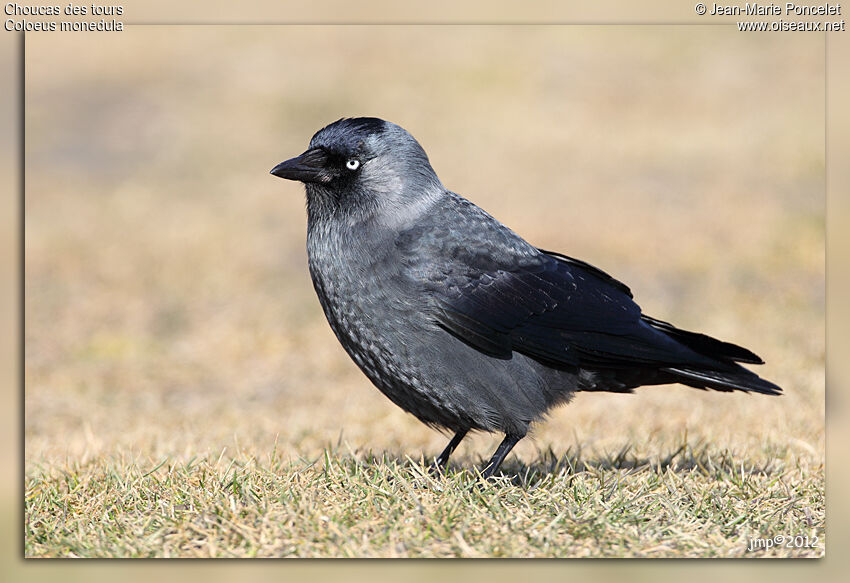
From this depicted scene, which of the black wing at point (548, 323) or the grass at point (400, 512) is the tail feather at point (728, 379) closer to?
the black wing at point (548, 323)

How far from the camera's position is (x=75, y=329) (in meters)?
8.05

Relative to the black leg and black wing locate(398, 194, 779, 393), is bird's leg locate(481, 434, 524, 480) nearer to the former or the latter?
the black leg

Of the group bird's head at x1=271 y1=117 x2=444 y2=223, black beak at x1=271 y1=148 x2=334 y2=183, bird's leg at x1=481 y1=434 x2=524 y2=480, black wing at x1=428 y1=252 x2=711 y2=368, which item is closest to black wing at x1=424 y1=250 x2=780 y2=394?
black wing at x1=428 y1=252 x2=711 y2=368

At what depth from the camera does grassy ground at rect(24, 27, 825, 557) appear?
362 cm

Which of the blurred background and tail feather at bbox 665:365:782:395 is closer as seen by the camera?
tail feather at bbox 665:365:782:395

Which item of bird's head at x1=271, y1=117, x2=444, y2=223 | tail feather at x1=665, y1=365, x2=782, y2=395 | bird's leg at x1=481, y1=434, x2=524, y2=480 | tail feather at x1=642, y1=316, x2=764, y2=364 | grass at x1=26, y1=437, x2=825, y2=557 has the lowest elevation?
grass at x1=26, y1=437, x2=825, y2=557

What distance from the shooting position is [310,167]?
169 inches

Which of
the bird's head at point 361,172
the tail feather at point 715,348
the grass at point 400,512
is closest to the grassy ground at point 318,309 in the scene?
the grass at point 400,512

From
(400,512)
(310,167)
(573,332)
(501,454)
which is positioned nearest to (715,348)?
(573,332)

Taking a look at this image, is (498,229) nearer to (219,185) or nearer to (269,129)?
(219,185)

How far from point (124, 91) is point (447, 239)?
38.9 feet

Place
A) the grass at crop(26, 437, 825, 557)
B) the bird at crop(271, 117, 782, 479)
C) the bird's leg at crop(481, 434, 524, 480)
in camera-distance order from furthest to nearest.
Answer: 1. the bird's leg at crop(481, 434, 524, 480)
2. the bird at crop(271, 117, 782, 479)
3. the grass at crop(26, 437, 825, 557)

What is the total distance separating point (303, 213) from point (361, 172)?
7.46 m

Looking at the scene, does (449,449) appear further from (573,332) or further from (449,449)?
(573,332)
